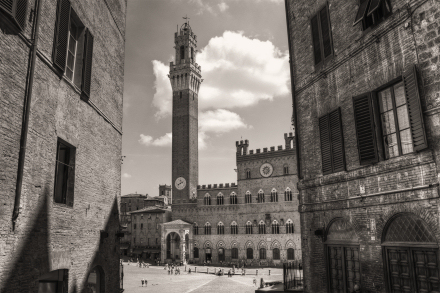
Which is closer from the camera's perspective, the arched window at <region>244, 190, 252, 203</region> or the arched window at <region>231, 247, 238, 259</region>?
the arched window at <region>231, 247, 238, 259</region>

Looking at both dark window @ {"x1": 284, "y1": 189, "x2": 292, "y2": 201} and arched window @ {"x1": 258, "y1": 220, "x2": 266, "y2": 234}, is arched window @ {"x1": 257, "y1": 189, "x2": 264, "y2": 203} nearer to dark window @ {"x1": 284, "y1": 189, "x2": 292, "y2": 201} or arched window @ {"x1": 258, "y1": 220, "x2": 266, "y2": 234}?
arched window @ {"x1": 258, "y1": 220, "x2": 266, "y2": 234}

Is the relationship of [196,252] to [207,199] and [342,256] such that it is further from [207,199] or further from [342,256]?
[342,256]

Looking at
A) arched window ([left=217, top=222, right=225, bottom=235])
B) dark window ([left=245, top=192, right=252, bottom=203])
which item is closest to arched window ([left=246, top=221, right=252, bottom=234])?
dark window ([left=245, top=192, right=252, bottom=203])

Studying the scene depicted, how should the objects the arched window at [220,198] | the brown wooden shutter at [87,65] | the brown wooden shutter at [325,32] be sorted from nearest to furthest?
the brown wooden shutter at [87,65] < the brown wooden shutter at [325,32] < the arched window at [220,198]

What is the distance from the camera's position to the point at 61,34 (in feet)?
24.9

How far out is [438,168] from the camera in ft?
20.1

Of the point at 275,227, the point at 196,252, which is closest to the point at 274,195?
the point at 275,227

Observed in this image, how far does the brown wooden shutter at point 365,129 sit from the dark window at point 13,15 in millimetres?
7039

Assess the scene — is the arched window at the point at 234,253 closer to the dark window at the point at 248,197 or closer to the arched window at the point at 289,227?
the dark window at the point at 248,197

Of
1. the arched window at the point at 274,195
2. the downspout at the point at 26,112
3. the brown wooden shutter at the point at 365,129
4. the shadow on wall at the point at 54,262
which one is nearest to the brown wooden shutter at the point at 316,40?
the brown wooden shutter at the point at 365,129

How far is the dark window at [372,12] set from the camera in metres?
7.49

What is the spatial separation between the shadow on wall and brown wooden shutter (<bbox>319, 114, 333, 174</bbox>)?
6233 mm

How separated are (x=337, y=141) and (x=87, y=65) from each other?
6.66 meters

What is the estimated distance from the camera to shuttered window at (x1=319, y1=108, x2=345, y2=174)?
8.84 m
